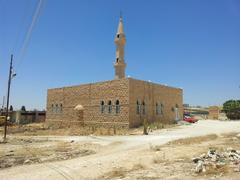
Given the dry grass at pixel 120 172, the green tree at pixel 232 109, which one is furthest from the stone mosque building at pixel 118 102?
the dry grass at pixel 120 172

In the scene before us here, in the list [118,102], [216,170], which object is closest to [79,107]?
[118,102]

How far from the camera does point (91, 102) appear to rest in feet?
100.0

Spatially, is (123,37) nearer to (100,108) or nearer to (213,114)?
(100,108)

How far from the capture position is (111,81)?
92.3 ft

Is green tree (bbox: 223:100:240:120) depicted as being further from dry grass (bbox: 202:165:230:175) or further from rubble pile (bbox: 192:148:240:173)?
dry grass (bbox: 202:165:230:175)

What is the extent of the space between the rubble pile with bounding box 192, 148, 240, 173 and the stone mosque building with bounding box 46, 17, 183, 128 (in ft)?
50.4

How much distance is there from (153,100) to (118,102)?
4836 mm

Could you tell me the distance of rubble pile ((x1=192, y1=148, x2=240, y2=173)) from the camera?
29.1 feet

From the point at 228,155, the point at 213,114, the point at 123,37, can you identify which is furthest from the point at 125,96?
the point at 213,114

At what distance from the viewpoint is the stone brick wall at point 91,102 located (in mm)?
26688

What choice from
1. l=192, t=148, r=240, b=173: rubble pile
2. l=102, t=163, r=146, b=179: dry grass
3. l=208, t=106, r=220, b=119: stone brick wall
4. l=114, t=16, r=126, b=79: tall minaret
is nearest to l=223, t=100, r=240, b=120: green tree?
l=208, t=106, r=220, b=119: stone brick wall

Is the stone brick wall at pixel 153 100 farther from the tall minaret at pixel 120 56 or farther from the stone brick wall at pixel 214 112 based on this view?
the stone brick wall at pixel 214 112

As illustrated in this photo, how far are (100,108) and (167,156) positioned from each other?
702 inches

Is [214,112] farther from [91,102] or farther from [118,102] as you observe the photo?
[91,102]
